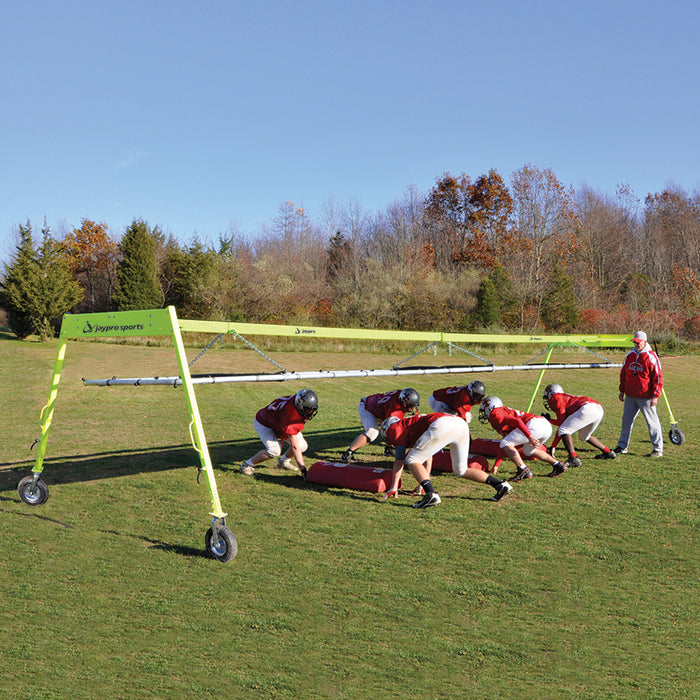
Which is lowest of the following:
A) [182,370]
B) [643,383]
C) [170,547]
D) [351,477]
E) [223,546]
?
[170,547]

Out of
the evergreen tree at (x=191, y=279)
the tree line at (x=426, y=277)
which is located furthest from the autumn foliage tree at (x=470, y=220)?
the evergreen tree at (x=191, y=279)

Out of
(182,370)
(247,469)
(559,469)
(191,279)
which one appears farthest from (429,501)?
(191,279)

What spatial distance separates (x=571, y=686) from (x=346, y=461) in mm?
7415

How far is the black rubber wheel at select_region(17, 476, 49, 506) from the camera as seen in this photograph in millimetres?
9438

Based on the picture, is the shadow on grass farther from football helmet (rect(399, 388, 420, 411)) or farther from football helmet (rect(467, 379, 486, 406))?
football helmet (rect(467, 379, 486, 406))

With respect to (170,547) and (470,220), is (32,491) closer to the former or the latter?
(170,547)

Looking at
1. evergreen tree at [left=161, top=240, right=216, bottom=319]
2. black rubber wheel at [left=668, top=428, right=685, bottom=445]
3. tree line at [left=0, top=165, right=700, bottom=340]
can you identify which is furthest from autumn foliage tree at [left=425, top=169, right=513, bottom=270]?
black rubber wheel at [left=668, top=428, right=685, bottom=445]

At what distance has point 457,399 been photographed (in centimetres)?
1163

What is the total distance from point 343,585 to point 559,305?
4270 centimetres

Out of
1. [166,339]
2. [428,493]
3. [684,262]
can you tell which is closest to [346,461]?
[428,493]

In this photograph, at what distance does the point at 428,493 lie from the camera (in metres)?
9.48

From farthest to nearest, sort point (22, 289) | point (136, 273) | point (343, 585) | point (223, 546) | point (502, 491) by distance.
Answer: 1. point (136, 273)
2. point (22, 289)
3. point (502, 491)
4. point (223, 546)
5. point (343, 585)

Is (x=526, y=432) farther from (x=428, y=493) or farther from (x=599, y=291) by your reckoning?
(x=599, y=291)

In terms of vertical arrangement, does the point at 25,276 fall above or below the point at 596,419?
above
